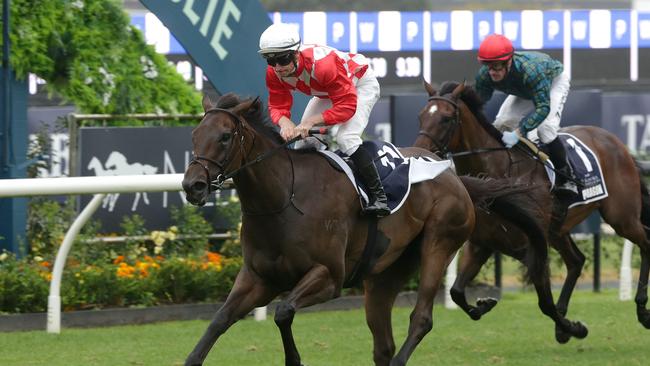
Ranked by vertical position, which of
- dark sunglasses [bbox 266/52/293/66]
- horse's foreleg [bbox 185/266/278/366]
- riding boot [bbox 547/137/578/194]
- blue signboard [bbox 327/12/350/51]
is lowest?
horse's foreleg [bbox 185/266/278/366]

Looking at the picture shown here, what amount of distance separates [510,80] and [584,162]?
79 centimetres

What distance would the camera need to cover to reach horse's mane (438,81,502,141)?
24.9 ft

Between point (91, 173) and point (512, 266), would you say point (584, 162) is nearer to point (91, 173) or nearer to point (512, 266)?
point (91, 173)

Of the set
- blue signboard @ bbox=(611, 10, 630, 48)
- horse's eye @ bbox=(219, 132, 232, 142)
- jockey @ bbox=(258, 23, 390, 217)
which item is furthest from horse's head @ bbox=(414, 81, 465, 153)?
blue signboard @ bbox=(611, 10, 630, 48)

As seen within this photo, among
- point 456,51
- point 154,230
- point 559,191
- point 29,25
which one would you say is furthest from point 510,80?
point 456,51

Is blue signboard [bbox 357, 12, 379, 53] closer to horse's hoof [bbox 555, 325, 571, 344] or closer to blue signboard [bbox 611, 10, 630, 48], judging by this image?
blue signboard [bbox 611, 10, 630, 48]

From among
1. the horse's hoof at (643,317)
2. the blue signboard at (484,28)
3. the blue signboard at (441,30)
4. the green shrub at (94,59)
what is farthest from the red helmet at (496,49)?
the blue signboard at (441,30)

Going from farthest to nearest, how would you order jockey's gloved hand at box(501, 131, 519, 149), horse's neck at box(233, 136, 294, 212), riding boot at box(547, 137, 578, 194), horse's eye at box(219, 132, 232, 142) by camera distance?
riding boot at box(547, 137, 578, 194) < jockey's gloved hand at box(501, 131, 519, 149) < horse's neck at box(233, 136, 294, 212) < horse's eye at box(219, 132, 232, 142)

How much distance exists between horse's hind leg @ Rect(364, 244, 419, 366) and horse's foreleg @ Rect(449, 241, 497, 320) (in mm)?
1005

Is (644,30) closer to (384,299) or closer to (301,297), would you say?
(384,299)

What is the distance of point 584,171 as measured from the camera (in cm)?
819

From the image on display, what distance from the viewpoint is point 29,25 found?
29.8ft

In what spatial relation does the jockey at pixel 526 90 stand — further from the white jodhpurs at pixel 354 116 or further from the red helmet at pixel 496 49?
the white jodhpurs at pixel 354 116

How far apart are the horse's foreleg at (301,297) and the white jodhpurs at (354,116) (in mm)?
665
